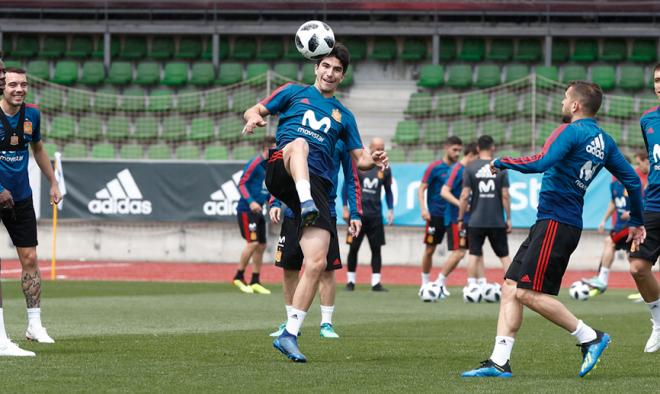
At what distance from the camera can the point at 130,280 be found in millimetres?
20938

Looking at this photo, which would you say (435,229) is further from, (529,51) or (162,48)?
(162,48)

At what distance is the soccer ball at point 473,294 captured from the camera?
16.4m

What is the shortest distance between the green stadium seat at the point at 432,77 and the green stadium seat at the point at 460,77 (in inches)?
10.4

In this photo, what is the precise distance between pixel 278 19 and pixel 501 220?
2193cm

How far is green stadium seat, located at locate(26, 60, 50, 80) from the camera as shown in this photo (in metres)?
34.7

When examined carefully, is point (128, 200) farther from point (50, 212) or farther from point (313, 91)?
point (313, 91)

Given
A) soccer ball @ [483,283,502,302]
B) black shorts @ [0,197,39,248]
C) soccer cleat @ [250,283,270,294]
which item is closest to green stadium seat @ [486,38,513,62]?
soccer cleat @ [250,283,270,294]

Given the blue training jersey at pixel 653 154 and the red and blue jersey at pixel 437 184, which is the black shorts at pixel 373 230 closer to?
the red and blue jersey at pixel 437 184

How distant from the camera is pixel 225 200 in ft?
83.5

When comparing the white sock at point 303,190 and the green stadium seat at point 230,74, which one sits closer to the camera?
the white sock at point 303,190

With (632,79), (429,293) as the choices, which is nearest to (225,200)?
(429,293)

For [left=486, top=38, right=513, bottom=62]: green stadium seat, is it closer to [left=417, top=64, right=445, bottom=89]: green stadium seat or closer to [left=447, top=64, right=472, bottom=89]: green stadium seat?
[left=447, top=64, right=472, bottom=89]: green stadium seat

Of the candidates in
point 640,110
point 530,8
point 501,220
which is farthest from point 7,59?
point 501,220

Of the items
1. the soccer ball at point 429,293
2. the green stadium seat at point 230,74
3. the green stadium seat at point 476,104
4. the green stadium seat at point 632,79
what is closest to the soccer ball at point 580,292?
the soccer ball at point 429,293
